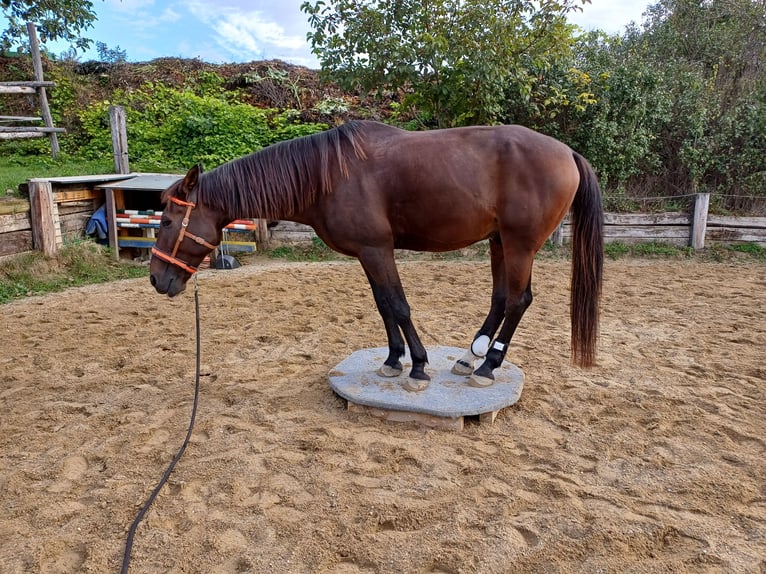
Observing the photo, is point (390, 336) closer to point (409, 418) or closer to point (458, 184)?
point (409, 418)

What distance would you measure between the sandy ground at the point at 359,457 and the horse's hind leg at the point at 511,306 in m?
0.34

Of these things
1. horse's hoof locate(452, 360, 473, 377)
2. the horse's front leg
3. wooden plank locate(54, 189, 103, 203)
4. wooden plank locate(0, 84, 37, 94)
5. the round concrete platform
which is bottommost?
the round concrete platform

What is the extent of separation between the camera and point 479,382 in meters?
3.38

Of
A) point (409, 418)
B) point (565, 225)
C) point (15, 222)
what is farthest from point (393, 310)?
point (565, 225)

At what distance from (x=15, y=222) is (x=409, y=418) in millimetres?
6138

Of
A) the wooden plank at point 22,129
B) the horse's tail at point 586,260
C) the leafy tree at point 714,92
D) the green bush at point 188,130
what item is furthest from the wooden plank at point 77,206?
the leafy tree at point 714,92

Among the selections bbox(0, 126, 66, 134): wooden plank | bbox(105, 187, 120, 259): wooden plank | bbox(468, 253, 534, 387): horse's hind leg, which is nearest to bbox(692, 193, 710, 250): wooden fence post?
bbox(468, 253, 534, 387): horse's hind leg

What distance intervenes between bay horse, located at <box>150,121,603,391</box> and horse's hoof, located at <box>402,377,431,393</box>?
0.01m

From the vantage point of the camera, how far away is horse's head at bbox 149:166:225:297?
10.3ft

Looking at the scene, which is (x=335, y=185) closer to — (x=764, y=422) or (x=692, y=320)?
(x=764, y=422)

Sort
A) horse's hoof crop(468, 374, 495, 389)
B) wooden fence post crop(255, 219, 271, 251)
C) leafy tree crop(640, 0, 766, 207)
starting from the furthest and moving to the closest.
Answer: leafy tree crop(640, 0, 766, 207)
wooden fence post crop(255, 219, 271, 251)
horse's hoof crop(468, 374, 495, 389)

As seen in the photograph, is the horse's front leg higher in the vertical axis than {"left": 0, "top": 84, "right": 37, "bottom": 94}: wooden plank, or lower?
lower

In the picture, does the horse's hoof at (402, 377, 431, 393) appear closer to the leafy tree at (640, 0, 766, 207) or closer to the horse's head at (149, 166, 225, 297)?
the horse's head at (149, 166, 225, 297)

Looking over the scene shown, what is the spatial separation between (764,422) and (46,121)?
480 inches
